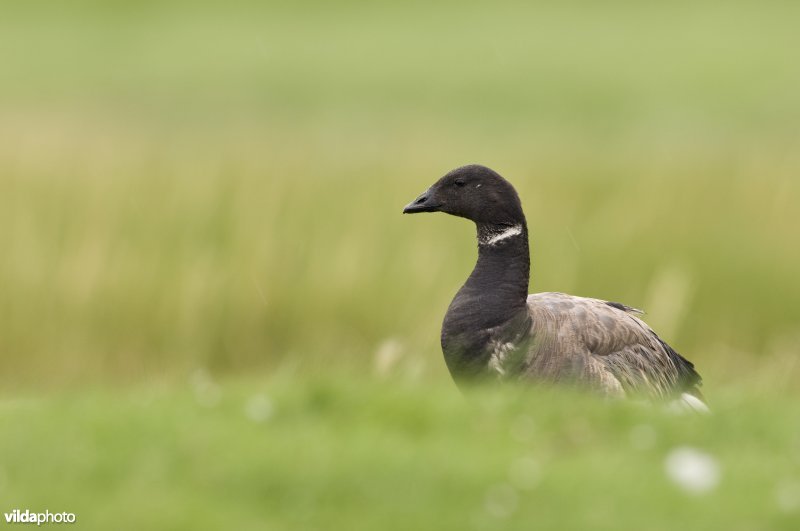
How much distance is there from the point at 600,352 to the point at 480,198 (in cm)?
130

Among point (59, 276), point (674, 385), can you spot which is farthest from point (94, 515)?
point (59, 276)

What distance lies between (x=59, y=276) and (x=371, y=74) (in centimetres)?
2580

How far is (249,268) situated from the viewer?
12.3 metres

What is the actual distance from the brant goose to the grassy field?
437 millimetres

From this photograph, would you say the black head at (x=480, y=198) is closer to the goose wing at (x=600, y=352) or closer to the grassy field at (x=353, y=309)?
the goose wing at (x=600, y=352)

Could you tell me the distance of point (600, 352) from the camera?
8266mm

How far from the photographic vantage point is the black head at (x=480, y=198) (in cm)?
873

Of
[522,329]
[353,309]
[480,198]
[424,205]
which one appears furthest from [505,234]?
[353,309]

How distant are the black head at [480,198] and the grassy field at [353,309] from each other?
112 cm

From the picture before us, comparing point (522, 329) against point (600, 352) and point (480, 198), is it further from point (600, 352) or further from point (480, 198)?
point (480, 198)

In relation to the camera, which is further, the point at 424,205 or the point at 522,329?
the point at 424,205

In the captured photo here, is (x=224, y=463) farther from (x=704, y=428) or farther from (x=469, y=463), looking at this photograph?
(x=704, y=428)

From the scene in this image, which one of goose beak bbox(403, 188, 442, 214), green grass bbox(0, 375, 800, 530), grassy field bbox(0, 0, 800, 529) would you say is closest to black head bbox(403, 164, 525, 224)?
goose beak bbox(403, 188, 442, 214)

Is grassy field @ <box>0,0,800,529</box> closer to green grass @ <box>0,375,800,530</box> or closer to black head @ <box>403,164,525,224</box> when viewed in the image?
green grass @ <box>0,375,800,530</box>
